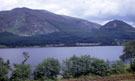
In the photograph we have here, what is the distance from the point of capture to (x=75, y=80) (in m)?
24.6

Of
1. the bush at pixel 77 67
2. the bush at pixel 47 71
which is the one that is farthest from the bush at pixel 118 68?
the bush at pixel 47 71

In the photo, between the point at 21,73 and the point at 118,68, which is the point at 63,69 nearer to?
the point at 21,73

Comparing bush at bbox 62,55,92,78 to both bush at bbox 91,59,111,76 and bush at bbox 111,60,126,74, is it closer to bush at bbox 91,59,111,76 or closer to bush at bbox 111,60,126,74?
bush at bbox 91,59,111,76

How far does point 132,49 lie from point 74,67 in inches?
1010

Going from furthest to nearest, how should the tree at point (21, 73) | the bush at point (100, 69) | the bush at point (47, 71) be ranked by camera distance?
the bush at point (100, 69)
the bush at point (47, 71)
the tree at point (21, 73)

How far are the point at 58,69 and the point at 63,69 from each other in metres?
1.48

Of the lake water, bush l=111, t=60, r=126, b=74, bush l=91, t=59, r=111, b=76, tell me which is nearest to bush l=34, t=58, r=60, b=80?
bush l=91, t=59, r=111, b=76

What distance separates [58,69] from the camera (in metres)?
26.1

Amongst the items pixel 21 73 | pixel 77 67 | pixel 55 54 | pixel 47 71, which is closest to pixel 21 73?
pixel 21 73

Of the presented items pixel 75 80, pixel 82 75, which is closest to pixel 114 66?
pixel 82 75

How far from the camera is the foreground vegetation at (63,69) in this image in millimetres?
24062

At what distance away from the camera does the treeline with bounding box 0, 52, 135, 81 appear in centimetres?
2400

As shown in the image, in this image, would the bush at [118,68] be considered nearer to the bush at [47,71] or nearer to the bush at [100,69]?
the bush at [100,69]

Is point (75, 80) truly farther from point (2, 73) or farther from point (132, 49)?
point (132, 49)
